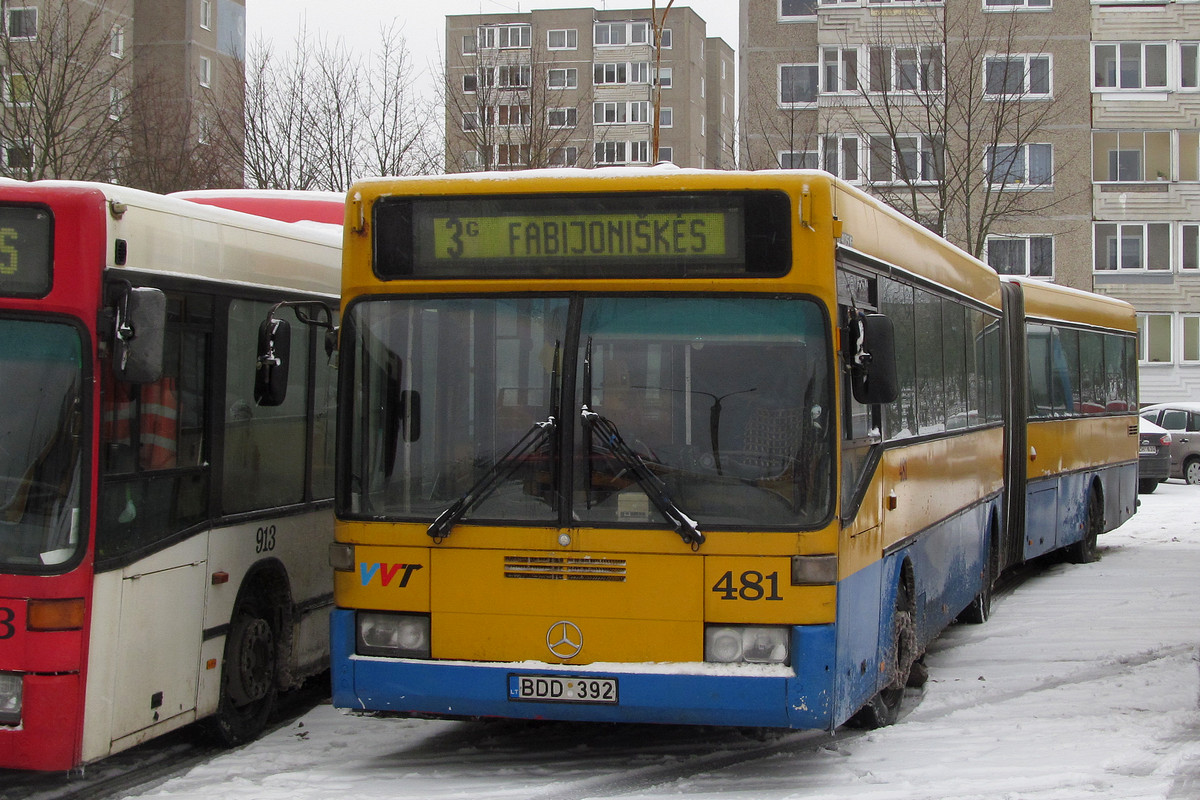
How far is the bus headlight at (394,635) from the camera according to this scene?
274 inches

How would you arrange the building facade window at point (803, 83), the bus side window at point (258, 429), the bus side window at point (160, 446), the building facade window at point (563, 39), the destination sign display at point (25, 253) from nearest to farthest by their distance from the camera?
1. the destination sign display at point (25, 253)
2. the bus side window at point (160, 446)
3. the bus side window at point (258, 429)
4. the building facade window at point (803, 83)
5. the building facade window at point (563, 39)

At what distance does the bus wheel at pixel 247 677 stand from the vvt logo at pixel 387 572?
1171 mm

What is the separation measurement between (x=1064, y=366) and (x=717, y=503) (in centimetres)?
1051

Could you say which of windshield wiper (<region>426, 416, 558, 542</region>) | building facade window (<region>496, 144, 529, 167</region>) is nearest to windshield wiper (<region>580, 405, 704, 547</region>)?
windshield wiper (<region>426, 416, 558, 542</region>)

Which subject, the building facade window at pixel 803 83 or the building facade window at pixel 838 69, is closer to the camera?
the building facade window at pixel 838 69

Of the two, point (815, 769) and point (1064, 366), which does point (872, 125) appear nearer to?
point (1064, 366)

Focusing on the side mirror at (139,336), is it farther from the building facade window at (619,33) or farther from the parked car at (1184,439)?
the building facade window at (619,33)

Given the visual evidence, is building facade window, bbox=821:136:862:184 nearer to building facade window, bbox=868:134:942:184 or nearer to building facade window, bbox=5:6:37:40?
building facade window, bbox=868:134:942:184

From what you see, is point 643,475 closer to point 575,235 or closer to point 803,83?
point 575,235

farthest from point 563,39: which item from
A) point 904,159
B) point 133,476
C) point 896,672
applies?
point 133,476

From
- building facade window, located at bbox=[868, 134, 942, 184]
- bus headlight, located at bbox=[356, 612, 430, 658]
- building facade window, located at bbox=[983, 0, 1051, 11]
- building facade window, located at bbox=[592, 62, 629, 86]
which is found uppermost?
building facade window, located at bbox=[592, 62, 629, 86]

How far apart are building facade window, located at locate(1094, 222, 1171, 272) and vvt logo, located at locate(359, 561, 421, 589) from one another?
155 feet

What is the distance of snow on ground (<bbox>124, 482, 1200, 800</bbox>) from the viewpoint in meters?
6.88

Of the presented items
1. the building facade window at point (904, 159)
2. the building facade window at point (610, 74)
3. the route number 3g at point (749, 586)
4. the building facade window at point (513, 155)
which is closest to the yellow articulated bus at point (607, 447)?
the route number 3g at point (749, 586)
